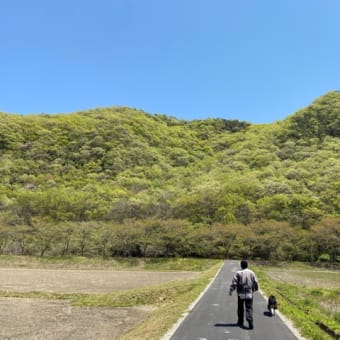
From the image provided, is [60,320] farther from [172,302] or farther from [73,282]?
[73,282]

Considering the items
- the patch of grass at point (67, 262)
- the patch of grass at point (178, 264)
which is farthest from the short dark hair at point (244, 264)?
the patch of grass at point (67, 262)

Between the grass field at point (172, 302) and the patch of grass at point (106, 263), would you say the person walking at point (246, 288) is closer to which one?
the grass field at point (172, 302)

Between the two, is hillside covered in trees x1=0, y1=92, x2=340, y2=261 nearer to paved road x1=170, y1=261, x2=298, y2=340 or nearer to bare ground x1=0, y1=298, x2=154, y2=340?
bare ground x1=0, y1=298, x2=154, y2=340

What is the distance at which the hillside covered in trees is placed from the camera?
205ft

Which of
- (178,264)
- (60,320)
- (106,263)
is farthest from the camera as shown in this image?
(106,263)

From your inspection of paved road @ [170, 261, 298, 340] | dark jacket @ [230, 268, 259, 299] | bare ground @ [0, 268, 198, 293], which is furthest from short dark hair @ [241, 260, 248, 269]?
bare ground @ [0, 268, 198, 293]

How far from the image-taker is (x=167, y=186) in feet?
363

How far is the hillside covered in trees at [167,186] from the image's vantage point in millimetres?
62594

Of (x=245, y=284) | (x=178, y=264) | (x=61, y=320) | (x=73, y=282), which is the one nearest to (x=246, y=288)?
(x=245, y=284)

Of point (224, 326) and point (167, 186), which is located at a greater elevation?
point (167, 186)

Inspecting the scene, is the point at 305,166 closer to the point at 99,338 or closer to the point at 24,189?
the point at 24,189

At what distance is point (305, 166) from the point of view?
10131 centimetres

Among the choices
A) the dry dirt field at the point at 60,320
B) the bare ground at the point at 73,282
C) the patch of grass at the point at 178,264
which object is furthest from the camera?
the patch of grass at the point at 178,264

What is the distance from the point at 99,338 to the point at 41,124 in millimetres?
134898
